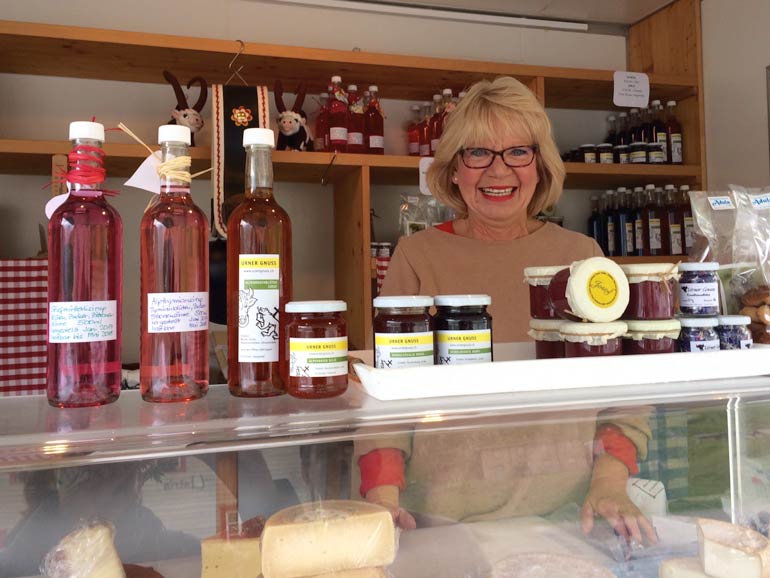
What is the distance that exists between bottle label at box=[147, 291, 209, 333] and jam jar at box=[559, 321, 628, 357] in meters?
0.39

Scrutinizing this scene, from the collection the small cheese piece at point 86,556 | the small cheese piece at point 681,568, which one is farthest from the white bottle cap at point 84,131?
the small cheese piece at point 681,568

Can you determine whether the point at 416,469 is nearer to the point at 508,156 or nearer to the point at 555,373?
the point at 555,373

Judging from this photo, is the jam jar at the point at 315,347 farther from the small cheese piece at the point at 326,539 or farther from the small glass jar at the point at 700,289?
the small glass jar at the point at 700,289

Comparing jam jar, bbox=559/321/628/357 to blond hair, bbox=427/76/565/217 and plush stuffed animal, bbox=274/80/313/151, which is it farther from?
plush stuffed animal, bbox=274/80/313/151

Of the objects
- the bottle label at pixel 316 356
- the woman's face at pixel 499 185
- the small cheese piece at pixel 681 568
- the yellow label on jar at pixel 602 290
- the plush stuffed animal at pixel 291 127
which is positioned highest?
the plush stuffed animal at pixel 291 127

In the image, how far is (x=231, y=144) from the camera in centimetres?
174

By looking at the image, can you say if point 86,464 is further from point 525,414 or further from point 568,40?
point 568,40

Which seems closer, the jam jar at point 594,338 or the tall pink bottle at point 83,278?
the tall pink bottle at point 83,278

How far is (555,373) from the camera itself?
0.65 m

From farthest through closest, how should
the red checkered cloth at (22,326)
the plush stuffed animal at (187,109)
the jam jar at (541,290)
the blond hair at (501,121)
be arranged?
the plush stuffed animal at (187,109) < the red checkered cloth at (22,326) < the blond hair at (501,121) < the jam jar at (541,290)

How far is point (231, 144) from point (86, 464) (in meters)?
1.35

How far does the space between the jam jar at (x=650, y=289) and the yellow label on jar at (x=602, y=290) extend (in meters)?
0.03

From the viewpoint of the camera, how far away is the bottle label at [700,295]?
2.39 ft

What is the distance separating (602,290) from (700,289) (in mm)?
149
